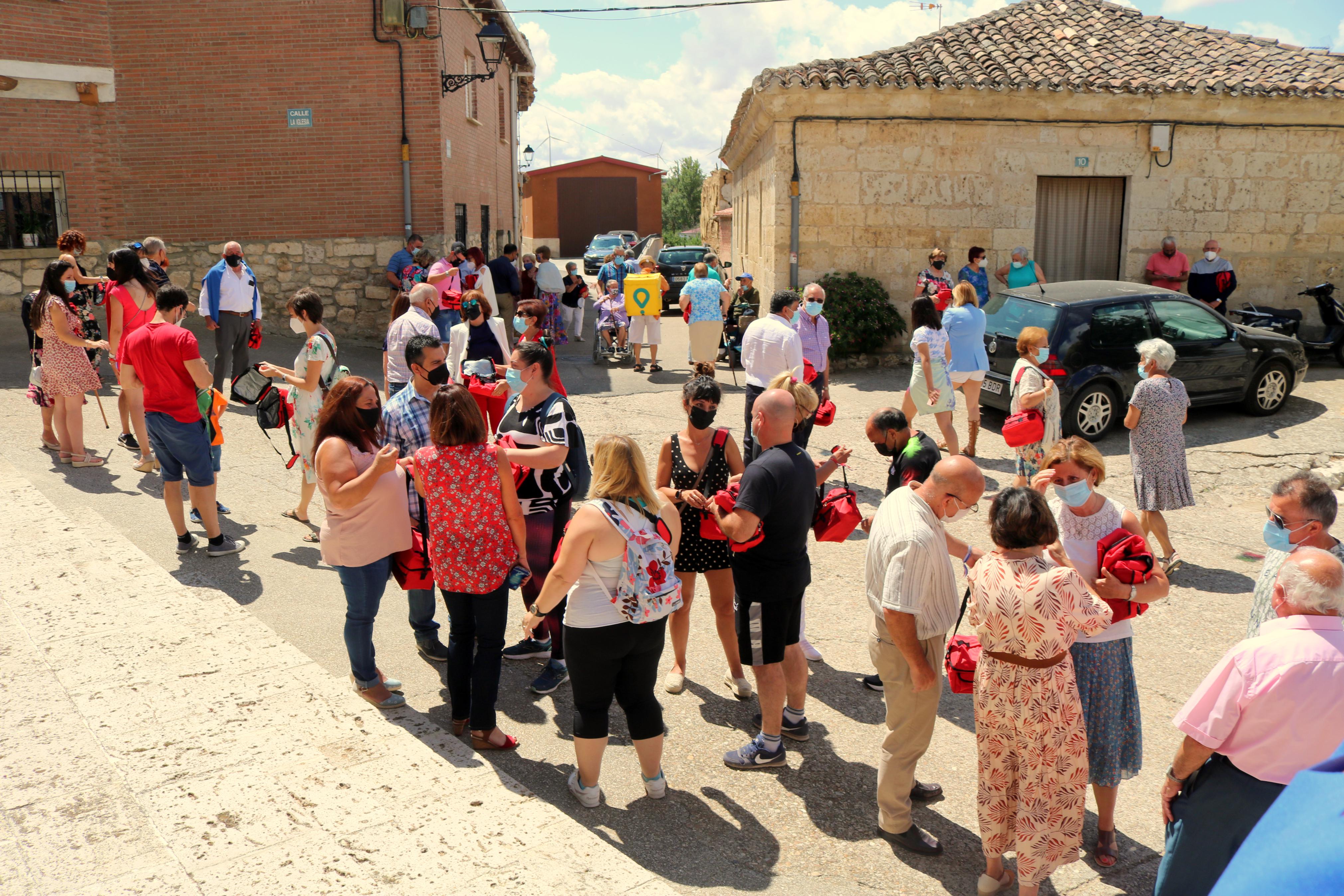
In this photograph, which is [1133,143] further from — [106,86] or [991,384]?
[106,86]

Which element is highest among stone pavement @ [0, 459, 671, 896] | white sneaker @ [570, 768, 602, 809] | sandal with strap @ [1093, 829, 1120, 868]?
stone pavement @ [0, 459, 671, 896]

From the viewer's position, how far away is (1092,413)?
10383 millimetres

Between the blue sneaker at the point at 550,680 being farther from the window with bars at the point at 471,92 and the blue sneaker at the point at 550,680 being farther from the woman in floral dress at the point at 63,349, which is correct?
the window with bars at the point at 471,92

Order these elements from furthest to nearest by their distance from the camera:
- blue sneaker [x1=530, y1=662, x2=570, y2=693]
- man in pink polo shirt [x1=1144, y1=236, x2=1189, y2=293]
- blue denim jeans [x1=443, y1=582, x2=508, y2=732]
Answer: man in pink polo shirt [x1=1144, y1=236, x2=1189, y2=293] → blue sneaker [x1=530, y1=662, x2=570, y2=693] → blue denim jeans [x1=443, y1=582, x2=508, y2=732]

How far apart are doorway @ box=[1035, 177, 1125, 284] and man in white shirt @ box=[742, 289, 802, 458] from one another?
8.89 metres

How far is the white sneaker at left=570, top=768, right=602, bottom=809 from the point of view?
13.2 ft

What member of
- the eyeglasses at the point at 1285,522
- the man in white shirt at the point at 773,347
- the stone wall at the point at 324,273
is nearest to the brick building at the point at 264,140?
the stone wall at the point at 324,273

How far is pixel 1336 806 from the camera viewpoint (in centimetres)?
144

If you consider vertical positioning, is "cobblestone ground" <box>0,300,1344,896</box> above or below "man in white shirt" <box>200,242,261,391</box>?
below

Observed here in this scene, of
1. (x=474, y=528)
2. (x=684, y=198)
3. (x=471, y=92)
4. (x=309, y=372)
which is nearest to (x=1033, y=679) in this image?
(x=474, y=528)

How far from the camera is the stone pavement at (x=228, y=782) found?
3170 mm

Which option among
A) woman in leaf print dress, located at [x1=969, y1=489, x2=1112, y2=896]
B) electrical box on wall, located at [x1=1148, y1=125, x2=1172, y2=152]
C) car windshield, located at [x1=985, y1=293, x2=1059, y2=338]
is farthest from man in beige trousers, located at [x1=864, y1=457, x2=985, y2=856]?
electrical box on wall, located at [x1=1148, y1=125, x2=1172, y2=152]

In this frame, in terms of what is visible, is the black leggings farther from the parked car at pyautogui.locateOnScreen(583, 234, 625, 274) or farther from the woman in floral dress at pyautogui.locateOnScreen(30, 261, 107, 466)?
the parked car at pyautogui.locateOnScreen(583, 234, 625, 274)

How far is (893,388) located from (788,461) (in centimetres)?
956
